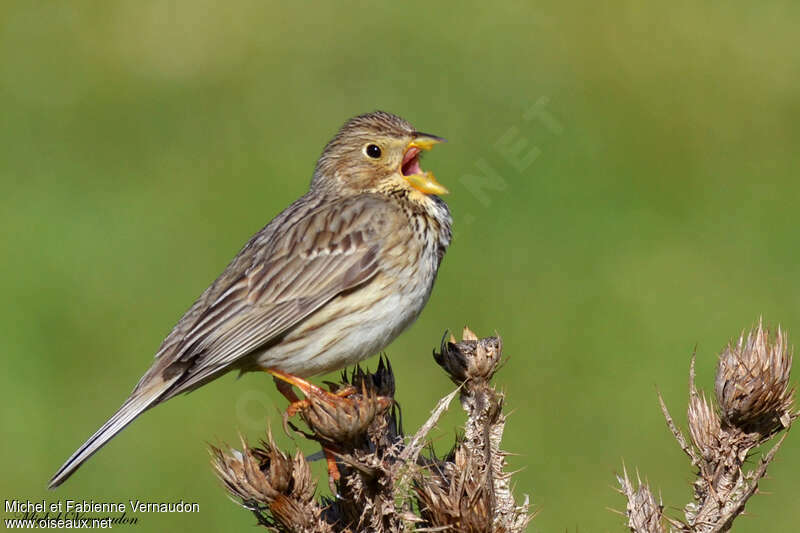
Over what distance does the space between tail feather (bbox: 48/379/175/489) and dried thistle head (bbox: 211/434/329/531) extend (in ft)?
3.59

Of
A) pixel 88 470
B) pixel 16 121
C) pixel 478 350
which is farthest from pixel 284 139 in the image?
pixel 478 350

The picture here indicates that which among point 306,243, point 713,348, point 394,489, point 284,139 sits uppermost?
point 284,139

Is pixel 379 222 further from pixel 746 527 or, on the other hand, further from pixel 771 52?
pixel 771 52

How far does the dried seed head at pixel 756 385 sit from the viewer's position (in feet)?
13.6

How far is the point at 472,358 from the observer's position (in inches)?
179

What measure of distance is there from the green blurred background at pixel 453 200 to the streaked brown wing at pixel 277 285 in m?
1.70

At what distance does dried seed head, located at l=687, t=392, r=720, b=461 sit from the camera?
4.20m

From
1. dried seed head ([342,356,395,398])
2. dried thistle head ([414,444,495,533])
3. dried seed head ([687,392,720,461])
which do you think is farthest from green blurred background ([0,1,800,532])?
dried seed head ([687,392,720,461])

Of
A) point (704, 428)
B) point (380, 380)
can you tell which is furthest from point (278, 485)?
point (704, 428)

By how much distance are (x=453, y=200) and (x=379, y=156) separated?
4.75 m

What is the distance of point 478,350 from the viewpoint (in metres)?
4.55

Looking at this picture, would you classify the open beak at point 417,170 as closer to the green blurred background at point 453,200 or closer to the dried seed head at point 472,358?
the dried seed head at point 472,358

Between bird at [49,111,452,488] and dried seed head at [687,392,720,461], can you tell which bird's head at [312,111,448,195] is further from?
dried seed head at [687,392,720,461]

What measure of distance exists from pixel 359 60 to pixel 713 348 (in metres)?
5.68
